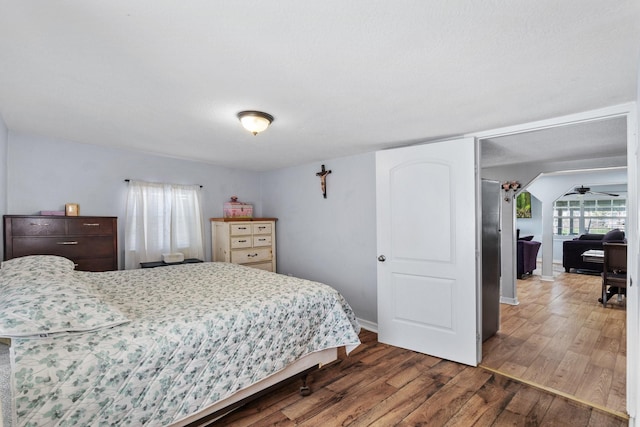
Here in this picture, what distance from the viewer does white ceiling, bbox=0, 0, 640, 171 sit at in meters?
1.14

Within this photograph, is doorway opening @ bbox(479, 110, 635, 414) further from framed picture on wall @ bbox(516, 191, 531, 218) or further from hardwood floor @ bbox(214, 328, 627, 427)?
Result: framed picture on wall @ bbox(516, 191, 531, 218)

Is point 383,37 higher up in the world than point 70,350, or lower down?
higher up

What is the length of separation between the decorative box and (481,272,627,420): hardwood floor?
3.51 meters

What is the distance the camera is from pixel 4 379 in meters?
1.24

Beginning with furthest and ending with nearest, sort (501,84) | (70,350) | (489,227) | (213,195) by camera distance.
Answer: (213,195)
(489,227)
(501,84)
(70,350)

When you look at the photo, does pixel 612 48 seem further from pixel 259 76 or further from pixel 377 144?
pixel 377 144

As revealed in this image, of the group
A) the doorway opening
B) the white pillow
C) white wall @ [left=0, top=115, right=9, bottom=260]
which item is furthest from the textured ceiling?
white wall @ [left=0, top=115, right=9, bottom=260]

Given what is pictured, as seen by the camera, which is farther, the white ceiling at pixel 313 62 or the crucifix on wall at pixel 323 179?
the crucifix on wall at pixel 323 179

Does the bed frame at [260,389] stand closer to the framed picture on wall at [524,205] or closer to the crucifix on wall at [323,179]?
the crucifix on wall at [323,179]

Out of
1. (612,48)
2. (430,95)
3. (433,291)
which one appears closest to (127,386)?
(430,95)

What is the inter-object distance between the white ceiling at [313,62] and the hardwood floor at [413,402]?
82.4 inches

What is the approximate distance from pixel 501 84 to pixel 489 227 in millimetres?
2058

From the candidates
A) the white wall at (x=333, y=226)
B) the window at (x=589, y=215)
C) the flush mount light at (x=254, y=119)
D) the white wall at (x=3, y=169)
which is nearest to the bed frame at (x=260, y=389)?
the white wall at (x=333, y=226)

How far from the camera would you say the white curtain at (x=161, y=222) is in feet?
11.8
